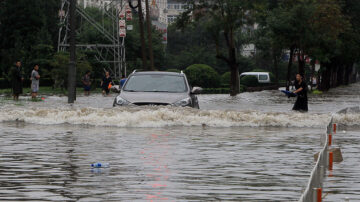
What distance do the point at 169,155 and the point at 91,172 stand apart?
2775mm

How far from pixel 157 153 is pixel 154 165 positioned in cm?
198

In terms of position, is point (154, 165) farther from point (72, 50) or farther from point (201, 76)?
point (201, 76)

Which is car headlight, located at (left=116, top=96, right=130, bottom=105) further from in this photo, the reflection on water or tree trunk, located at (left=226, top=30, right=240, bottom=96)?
tree trunk, located at (left=226, top=30, right=240, bottom=96)

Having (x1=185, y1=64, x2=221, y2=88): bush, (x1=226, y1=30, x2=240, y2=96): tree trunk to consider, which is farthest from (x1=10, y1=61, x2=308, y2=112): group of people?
(x1=185, y1=64, x2=221, y2=88): bush

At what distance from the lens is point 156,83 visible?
74.2ft

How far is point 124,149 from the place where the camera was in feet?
48.5

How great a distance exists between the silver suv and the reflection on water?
1569 millimetres

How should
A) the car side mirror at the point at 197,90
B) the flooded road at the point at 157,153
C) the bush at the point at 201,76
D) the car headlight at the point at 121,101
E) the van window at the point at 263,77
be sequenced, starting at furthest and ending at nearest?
the van window at the point at 263,77, the bush at the point at 201,76, the car side mirror at the point at 197,90, the car headlight at the point at 121,101, the flooded road at the point at 157,153

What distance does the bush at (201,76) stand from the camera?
70.9 m

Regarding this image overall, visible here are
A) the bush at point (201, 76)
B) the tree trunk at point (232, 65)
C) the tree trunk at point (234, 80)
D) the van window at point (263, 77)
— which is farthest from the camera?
the van window at point (263, 77)

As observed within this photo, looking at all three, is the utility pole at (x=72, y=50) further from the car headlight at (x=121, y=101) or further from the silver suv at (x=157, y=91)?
the car headlight at (x=121, y=101)

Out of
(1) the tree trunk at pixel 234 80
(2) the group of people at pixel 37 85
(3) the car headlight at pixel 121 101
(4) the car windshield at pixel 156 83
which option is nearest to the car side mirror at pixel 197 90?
(4) the car windshield at pixel 156 83


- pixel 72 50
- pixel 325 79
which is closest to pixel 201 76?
pixel 325 79

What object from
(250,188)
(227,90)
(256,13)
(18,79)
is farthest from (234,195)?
A: (227,90)
